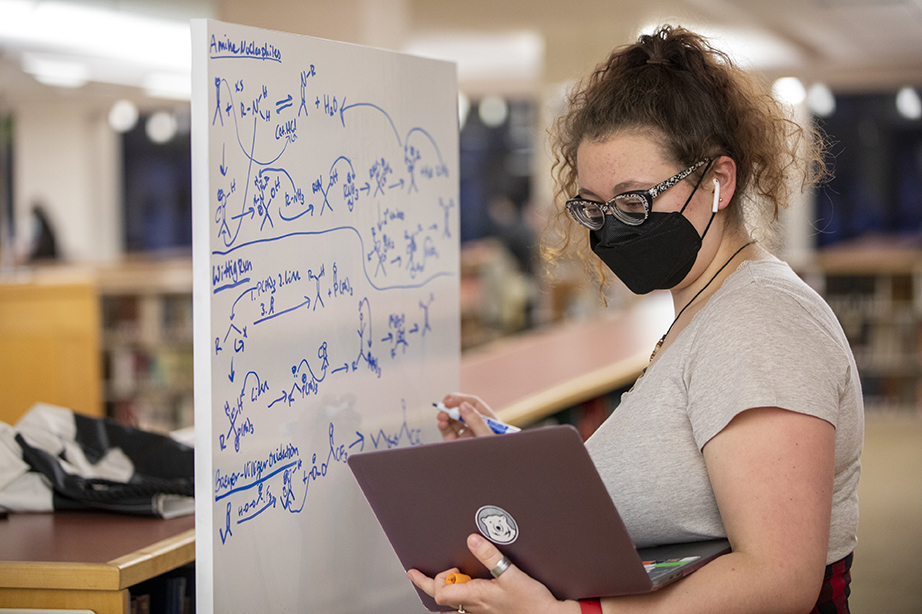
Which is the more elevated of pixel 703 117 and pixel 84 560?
pixel 703 117

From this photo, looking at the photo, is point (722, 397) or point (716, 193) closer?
point (722, 397)

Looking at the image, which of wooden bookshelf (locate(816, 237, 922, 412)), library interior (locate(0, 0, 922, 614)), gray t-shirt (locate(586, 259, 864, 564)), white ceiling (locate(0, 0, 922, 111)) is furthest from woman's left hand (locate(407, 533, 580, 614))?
wooden bookshelf (locate(816, 237, 922, 412))

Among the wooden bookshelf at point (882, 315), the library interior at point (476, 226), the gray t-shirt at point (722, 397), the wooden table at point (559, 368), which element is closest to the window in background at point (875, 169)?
the library interior at point (476, 226)

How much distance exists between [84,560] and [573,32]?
6940mm

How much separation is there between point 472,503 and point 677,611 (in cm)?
30

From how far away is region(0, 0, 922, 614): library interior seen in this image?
2.82 metres

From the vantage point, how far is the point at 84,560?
147 cm

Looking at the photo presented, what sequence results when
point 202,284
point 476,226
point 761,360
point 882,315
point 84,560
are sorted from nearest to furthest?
point 761,360, point 202,284, point 84,560, point 882,315, point 476,226

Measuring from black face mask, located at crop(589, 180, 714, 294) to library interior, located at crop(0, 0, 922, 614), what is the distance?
0.88ft

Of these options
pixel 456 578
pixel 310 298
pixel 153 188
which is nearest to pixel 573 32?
pixel 310 298

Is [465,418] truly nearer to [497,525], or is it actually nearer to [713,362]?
[497,525]

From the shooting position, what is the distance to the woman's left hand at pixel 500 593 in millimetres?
1185

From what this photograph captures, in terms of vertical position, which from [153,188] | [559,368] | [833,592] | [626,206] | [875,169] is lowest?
[833,592]

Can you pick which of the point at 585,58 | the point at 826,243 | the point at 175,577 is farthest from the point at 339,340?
the point at 826,243
